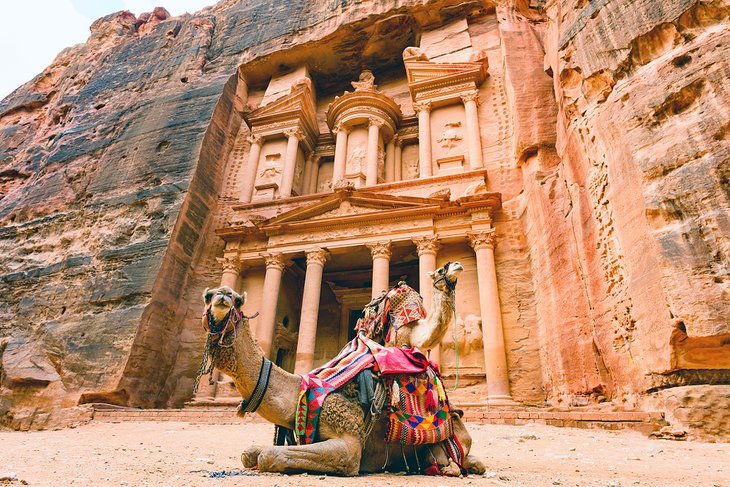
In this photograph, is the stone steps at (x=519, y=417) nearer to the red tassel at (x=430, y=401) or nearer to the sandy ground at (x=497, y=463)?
the sandy ground at (x=497, y=463)

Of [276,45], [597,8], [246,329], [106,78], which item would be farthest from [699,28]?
[106,78]

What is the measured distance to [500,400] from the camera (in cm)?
1105

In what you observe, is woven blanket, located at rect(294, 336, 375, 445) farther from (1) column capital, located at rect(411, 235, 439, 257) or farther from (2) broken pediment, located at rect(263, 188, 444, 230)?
(2) broken pediment, located at rect(263, 188, 444, 230)

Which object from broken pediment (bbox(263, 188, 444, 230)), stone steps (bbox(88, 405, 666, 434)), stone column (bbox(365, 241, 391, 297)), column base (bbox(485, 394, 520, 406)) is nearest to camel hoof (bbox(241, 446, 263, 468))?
stone steps (bbox(88, 405, 666, 434))

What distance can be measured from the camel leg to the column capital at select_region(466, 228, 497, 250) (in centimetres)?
1117

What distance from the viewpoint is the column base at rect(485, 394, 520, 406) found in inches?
428

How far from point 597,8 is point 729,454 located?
9.30 metres

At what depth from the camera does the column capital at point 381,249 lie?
46.9ft

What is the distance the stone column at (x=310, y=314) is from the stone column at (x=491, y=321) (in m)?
5.38

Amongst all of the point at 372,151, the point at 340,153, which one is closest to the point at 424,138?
the point at 372,151

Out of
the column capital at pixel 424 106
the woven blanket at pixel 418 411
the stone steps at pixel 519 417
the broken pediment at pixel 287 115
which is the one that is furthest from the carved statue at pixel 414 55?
the woven blanket at pixel 418 411

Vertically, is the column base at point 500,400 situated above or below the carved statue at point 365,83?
below

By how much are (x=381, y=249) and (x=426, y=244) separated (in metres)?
1.55

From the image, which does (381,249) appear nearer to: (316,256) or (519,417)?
(316,256)
